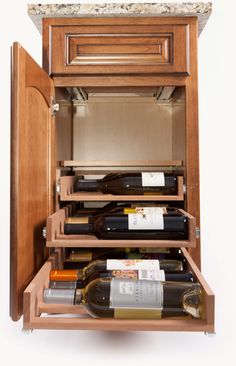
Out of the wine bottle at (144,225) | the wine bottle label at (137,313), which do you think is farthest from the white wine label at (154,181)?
the wine bottle label at (137,313)

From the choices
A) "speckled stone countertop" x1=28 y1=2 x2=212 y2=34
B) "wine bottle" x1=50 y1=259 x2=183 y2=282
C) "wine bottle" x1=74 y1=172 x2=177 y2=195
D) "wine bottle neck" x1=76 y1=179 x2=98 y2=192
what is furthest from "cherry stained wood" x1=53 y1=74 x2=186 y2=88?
"wine bottle" x1=50 y1=259 x2=183 y2=282

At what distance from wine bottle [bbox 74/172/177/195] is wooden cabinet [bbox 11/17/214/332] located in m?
0.05

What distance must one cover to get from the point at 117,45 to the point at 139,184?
50 centimetres

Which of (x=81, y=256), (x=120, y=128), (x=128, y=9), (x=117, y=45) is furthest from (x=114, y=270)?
(x=120, y=128)

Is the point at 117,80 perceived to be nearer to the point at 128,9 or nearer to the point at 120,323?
the point at 128,9

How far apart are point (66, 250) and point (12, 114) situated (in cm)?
76

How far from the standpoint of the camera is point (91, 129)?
1.89 meters

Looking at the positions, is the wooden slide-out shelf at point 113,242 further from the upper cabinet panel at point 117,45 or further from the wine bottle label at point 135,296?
the upper cabinet panel at point 117,45

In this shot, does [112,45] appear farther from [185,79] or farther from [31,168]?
[31,168]

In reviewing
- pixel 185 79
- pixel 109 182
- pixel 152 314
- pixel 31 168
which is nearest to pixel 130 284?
pixel 152 314

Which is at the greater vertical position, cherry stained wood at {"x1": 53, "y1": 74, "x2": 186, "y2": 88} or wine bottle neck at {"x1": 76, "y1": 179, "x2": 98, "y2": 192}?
cherry stained wood at {"x1": 53, "y1": 74, "x2": 186, "y2": 88}

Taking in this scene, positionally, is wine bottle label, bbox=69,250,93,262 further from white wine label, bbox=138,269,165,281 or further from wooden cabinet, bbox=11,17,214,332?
white wine label, bbox=138,269,165,281

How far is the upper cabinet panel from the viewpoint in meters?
1.33

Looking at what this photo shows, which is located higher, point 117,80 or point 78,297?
point 117,80
